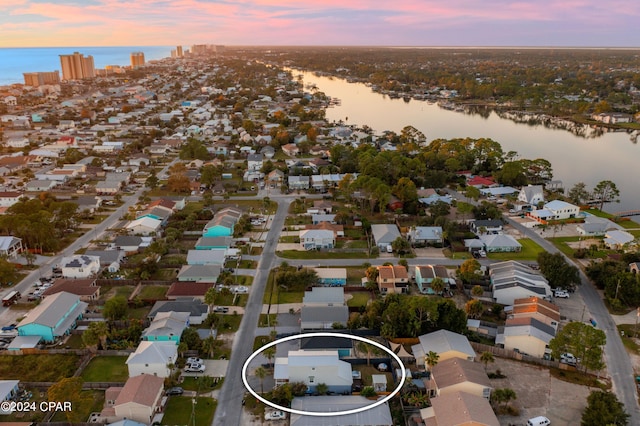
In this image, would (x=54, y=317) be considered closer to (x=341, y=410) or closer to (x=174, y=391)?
(x=174, y=391)

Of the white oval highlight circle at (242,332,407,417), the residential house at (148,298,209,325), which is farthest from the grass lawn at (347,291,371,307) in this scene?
the residential house at (148,298,209,325)

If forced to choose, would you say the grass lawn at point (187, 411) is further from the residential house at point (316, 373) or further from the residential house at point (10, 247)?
the residential house at point (10, 247)

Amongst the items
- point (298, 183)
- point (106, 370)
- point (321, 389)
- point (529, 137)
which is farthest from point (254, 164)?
point (529, 137)

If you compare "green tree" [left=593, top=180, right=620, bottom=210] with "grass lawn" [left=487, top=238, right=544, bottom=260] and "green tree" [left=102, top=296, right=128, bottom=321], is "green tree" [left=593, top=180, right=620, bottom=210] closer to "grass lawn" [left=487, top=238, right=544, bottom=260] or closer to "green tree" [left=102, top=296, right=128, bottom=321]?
"grass lawn" [left=487, top=238, right=544, bottom=260]

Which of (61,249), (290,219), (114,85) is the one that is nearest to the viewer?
(61,249)

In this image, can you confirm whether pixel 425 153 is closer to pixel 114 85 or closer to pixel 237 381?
pixel 237 381

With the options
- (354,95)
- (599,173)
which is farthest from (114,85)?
(599,173)
